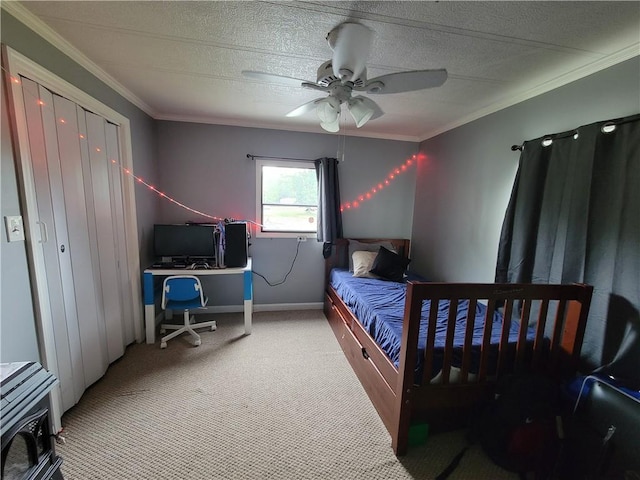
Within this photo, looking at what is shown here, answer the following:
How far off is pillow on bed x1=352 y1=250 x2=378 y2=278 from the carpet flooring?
944mm

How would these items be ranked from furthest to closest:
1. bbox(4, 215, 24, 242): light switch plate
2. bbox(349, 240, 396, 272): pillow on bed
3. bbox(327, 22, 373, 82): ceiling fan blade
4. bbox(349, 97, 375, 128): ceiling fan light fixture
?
bbox(349, 240, 396, 272): pillow on bed → bbox(349, 97, 375, 128): ceiling fan light fixture → bbox(4, 215, 24, 242): light switch plate → bbox(327, 22, 373, 82): ceiling fan blade

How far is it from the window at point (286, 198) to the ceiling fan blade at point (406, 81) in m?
1.88

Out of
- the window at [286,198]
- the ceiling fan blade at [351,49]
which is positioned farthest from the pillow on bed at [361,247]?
the ceiling fan blade at [351,49]

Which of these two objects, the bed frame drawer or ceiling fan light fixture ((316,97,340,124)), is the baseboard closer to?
the bed frame drawer

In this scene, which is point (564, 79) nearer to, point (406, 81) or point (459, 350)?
point (406, 81)

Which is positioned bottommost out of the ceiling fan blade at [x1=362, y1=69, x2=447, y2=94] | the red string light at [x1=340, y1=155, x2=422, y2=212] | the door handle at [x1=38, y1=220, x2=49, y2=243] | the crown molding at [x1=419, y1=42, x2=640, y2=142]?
the door handle at [x1=38, y1=220, x2=49, y2=243]

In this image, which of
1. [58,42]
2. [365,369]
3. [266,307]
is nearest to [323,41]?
[58,42]

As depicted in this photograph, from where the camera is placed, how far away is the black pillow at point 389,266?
2.93 meters

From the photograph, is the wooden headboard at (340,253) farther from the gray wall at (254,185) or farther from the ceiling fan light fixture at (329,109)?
the ceiling fan light fixture at (329,109)

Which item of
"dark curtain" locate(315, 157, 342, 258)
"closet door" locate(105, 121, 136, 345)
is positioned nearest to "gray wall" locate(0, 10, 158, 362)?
"closet door" locate(105, 121, 136, 345)

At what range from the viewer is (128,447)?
150 cm

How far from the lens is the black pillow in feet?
9.60

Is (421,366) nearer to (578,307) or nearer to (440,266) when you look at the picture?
A: (578,307)

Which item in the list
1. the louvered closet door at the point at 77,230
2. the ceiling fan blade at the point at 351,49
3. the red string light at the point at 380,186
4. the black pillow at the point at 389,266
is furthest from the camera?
the red string light at the point at 380,186
